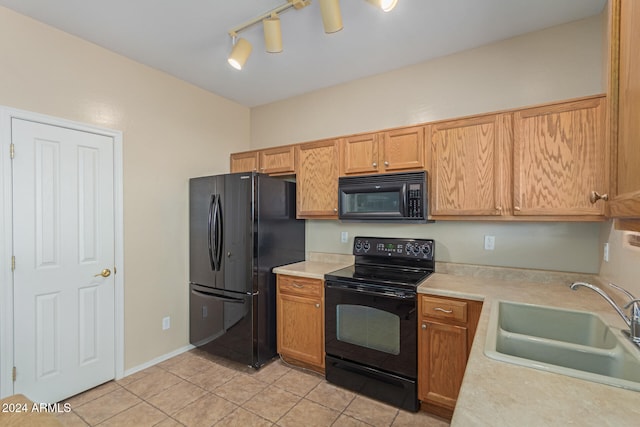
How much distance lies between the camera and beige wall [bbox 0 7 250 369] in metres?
2.08

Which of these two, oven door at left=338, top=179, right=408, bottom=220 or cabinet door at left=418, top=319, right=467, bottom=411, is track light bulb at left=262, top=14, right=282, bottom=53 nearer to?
oven door at left=338, top=179, right=408, bottom=220

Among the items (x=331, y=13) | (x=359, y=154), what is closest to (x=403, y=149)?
(x=359, y=154)

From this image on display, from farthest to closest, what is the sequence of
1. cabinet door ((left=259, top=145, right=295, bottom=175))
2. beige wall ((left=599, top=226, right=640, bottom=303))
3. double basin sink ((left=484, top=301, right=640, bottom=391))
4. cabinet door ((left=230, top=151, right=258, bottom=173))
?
cabinet door ((left=230, top=151, right=258, bottom=173)) < cabinet door ((left=259, top=145, right=295, bottom=175)) < beige wall ((left=599, top=226, right=640, bottom=303)) < double basin sink ((left=484, top=301, right=640, bottom=391))

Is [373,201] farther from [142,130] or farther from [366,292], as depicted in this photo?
[142,130]

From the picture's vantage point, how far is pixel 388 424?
197 centimetres

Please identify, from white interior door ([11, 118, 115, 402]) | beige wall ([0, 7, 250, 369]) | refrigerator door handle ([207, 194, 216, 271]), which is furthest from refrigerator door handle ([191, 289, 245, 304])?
white interior door ([11, 118, 115, 402])

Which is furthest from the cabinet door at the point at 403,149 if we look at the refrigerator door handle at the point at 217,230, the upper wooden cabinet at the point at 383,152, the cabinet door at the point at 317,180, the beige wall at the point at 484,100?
the refrigerator door handle at the point at 217,230

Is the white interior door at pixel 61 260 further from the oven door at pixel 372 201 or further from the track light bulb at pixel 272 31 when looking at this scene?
the oven door at pixel 372 201

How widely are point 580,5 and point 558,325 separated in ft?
6.65

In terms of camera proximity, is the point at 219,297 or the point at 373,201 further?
the point at 219,297

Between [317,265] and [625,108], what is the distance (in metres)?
2.45

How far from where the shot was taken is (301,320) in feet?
8.61

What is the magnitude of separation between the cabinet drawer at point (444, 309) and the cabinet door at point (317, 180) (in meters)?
1.11

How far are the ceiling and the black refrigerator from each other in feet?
3.49
